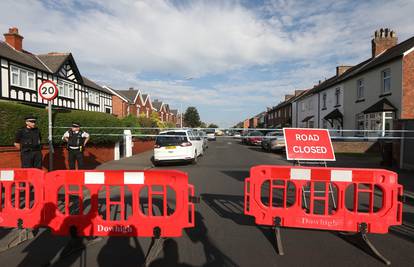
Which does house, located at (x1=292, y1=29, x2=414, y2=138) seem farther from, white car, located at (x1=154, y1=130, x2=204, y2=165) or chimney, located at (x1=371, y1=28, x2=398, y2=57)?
white car, located at (x1=154, y1=130, x2=204, y2=165)

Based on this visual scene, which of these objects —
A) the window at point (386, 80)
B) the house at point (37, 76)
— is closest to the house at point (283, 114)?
the window at point (386, 80)

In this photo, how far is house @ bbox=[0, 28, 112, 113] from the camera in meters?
19.5

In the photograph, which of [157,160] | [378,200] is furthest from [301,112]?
[378,200]

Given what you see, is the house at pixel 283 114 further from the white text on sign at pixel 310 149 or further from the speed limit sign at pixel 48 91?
the speed limit sign at pixel 48 91

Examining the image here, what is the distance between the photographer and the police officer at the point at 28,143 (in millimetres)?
7137

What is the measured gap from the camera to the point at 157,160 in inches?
503

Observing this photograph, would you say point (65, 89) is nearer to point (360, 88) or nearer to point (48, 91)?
point (48, 91)

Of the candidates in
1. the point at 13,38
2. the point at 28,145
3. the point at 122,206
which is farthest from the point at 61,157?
the point at 13,38

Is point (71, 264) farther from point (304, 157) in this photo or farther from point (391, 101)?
point (391, 101)

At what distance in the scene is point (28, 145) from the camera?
7180 millimetres

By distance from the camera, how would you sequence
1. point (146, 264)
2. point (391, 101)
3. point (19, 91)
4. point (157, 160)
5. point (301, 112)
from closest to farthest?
point (146, 264), point (157, 160), point (391, 101), point (19, 91), point (301, 112)

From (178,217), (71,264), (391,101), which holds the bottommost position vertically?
(71,264)

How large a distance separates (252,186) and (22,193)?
5535mm

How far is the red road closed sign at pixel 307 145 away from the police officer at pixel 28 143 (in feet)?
19.5
